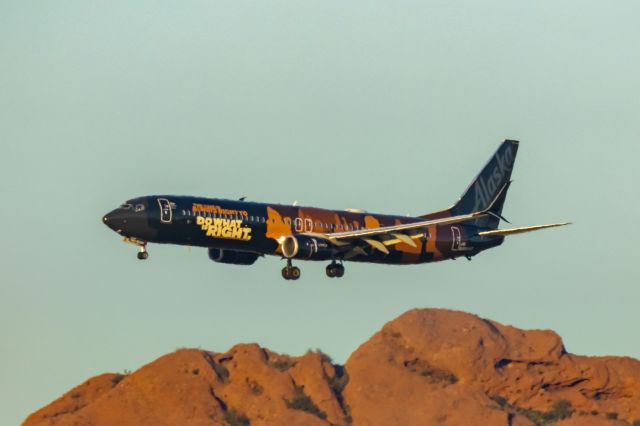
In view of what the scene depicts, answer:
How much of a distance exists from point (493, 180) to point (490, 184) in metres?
0.46

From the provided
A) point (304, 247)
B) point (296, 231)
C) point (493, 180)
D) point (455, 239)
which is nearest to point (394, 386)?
point (493, 180)

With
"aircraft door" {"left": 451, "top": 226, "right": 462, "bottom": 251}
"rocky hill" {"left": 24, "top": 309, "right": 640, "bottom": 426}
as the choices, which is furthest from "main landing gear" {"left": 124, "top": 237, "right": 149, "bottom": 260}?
"rocky hill" {"left": 24, "top": 309, "right": 640, "bottom": 426}

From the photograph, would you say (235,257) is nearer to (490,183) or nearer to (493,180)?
(490,183)

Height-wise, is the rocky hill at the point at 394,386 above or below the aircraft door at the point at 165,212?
below

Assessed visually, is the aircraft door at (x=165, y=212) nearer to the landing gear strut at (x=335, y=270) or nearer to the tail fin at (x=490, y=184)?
the landing gear strut at (x=335, y=270)

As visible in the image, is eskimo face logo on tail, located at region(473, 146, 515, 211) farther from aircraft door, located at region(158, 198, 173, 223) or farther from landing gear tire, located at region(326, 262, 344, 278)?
aircraft door, located at region(158, 198, 173, 223)

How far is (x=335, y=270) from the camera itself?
112938 millimetres

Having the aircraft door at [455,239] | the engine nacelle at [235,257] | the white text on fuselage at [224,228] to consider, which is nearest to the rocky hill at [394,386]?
the aircraft door at [455,239]

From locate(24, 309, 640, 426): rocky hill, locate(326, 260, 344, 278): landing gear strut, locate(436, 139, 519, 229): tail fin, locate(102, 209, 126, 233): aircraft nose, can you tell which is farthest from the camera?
locate(24, 309, 640, 426): rocky hill

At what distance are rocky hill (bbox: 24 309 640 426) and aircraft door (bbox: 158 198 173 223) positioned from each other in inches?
2301

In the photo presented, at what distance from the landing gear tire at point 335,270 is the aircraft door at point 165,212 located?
1243 cm

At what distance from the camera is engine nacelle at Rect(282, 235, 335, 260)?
355ft

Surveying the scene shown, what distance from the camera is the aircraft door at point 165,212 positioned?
10538cm

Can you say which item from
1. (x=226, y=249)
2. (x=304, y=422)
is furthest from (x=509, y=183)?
(x=304, y=422)
